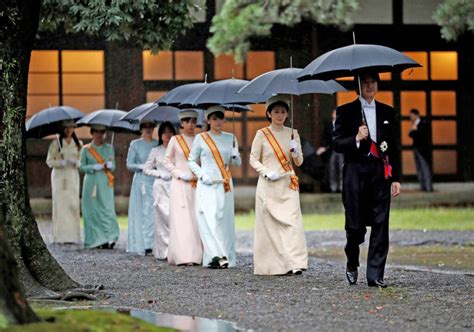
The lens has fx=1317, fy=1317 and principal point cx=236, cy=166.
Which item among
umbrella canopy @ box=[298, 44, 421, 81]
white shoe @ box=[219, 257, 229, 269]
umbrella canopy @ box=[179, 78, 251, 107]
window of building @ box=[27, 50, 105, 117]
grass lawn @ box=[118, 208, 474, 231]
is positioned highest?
window of building @ box=[27, 50, 105, 117]

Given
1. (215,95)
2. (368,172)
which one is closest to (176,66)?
(215,95)

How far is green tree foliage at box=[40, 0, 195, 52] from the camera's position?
13.4 meters

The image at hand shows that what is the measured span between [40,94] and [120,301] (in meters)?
16.3

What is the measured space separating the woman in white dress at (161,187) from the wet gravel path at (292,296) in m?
1.12

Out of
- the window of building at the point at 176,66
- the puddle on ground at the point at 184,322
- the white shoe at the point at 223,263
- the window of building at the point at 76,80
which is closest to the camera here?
the puddle on ground at the point at 184,322

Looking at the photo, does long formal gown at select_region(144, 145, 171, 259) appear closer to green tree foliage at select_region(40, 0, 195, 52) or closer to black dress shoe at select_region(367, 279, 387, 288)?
green tree foliage at select_region(40, 0, 195, 52)

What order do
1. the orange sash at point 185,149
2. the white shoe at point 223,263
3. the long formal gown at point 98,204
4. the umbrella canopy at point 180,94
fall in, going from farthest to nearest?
the long formal gown at point 98,204, the orange sash at point 185,149, the umbrella canopy at point 180,94, the white shoe at point 223,263

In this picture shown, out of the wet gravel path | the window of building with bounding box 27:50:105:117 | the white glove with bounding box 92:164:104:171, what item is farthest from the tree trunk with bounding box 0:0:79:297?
the window of building with bounding box 27:50:105:117

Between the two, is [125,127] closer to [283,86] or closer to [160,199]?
[160,199]

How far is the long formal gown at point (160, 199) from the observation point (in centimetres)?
1650

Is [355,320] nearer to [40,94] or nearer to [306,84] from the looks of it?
[306,84]

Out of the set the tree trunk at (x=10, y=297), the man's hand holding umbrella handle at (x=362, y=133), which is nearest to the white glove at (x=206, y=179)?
the man's hand holding umbrella handle at (x=362, y=133)

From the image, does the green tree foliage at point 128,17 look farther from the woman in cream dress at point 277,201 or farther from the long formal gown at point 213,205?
the woman in cream dress at point 277,201

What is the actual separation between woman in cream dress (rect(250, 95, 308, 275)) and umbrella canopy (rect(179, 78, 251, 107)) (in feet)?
3.94
